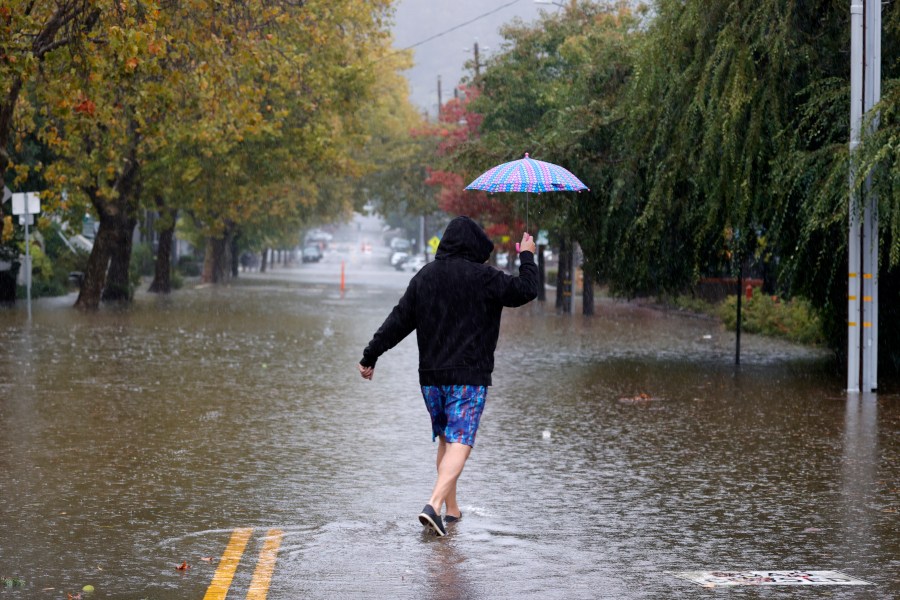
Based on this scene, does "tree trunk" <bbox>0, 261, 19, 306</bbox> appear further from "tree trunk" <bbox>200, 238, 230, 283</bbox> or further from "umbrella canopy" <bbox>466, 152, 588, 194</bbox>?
"umbrella canopy" <bbox>466, 152, 588, 194</bbox>

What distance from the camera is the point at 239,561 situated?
751 cm

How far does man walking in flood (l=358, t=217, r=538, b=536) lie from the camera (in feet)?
27.1

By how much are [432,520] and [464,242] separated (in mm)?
1666

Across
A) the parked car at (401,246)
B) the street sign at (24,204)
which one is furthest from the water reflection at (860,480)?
the parked car at (401,246)

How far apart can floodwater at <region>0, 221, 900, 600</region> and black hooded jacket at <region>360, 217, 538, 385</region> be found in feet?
3.30

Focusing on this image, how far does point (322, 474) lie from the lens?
10.6 metres

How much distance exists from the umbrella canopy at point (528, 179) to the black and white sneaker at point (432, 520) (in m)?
2.80

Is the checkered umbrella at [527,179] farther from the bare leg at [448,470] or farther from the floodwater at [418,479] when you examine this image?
the bare leg at [448,470]

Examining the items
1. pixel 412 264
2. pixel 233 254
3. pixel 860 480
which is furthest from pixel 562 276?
pixel 412 264

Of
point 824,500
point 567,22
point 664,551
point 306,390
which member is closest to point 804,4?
point 306,390

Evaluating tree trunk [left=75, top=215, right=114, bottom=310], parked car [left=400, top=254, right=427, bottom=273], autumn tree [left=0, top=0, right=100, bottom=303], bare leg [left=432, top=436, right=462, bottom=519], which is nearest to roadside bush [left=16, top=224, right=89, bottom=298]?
tree trunk [left=75, top=215, right=114, bottom=310]

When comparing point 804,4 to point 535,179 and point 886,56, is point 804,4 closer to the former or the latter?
point 886,56

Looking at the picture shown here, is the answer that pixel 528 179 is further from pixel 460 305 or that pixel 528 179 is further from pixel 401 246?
pixel 401 246

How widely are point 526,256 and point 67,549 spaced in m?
3.17
